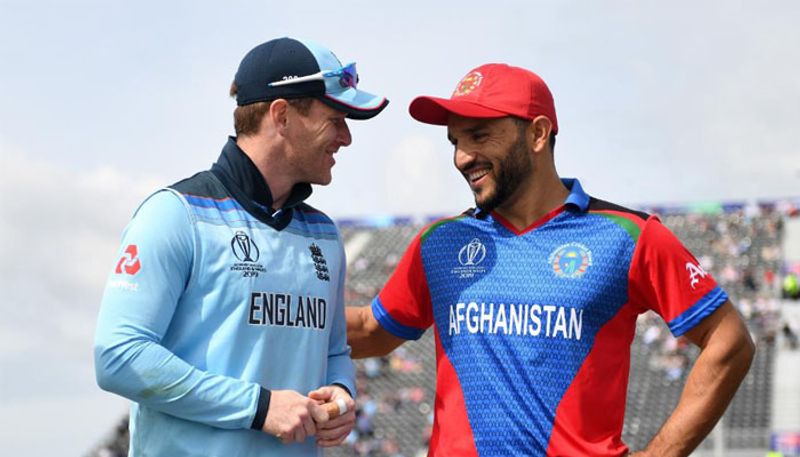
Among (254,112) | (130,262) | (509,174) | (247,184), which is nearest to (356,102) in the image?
(254,112)

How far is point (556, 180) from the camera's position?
14.0ft

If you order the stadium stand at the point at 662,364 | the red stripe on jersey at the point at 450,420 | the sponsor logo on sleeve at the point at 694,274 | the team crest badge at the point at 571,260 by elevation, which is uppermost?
the team crest badge at the point at 571,260

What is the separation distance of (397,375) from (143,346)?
27.2m

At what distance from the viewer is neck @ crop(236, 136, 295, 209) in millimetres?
3705

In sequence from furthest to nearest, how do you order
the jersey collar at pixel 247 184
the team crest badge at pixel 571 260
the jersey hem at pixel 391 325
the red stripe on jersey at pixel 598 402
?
the jersey hem at pixel 391 325 → the team crest badge at pixel 571 260 → the red stripe on jersey at pixel 598 402 → the jersey collar at pixel 247 184

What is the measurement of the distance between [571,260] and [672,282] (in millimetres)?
356

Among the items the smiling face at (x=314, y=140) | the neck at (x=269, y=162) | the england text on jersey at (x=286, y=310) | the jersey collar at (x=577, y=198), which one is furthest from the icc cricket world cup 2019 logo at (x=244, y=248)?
the jersey collar at (x=577, y=198)

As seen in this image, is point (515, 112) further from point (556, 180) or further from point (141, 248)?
point (141, 248)

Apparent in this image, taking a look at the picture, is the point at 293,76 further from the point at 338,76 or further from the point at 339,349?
the point at 339,349

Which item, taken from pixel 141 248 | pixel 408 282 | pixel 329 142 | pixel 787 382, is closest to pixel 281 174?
pixel 329 142

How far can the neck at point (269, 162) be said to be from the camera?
3.71m

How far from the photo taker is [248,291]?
3500mm

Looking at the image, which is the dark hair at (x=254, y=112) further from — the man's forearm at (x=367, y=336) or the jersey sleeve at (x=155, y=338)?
the man's forearm at (x=367, y=336)

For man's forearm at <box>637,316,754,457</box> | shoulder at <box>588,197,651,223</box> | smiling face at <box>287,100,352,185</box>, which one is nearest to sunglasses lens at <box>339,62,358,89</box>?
smiling face at <box>287,100,352,185</box>
